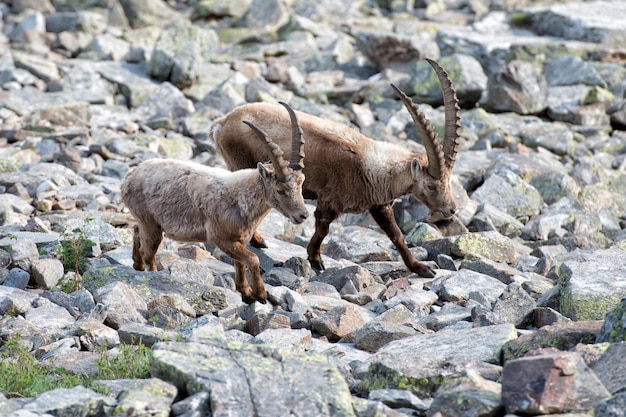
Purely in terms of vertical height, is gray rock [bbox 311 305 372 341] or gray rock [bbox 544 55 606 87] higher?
gray rock [bbox 311 305 372 341]

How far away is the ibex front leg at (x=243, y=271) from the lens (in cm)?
862

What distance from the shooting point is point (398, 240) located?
34.8 feet

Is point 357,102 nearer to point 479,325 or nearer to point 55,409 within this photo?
point 479,325

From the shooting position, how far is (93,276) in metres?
8.85

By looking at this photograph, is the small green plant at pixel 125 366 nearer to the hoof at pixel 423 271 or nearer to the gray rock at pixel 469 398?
the gray rock at pixel 469 398

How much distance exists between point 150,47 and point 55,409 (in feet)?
57.7

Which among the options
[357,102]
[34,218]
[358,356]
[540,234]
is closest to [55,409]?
[358,356]

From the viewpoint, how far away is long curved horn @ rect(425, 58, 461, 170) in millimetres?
10414

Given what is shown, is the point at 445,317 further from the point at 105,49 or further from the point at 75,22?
the point at 75,22

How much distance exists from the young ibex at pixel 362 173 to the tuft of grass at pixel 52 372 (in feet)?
13.7

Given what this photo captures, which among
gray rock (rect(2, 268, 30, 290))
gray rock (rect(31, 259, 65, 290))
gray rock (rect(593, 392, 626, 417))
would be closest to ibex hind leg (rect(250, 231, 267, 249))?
gray rock (rect(31, 259, 65, 290))

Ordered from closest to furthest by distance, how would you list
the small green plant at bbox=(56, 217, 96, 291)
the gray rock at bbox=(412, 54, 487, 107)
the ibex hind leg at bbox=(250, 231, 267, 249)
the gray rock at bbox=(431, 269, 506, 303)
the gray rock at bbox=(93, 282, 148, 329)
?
1. the gray rock at bbox=(93, 282, 148, 329)
2. the small green plant at bbox=(56, 217, 96, 291)
3. the gray rock at bbox=(431, 269, 506, 303)
4. the ibex hind leg at bbox=(250, 231, 267, 249)
5. the gray rock at bbox=(412, 54, 487, 107)

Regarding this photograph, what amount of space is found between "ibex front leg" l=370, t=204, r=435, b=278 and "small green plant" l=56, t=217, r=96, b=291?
10.7 ft

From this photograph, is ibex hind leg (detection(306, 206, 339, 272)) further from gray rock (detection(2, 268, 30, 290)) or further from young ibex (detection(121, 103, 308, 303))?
gray rock (detection(2, 268, 30, 290))
